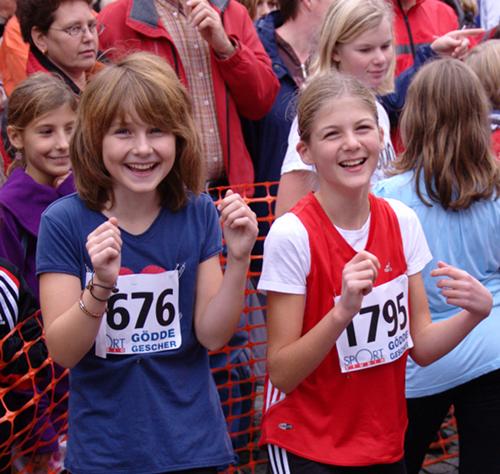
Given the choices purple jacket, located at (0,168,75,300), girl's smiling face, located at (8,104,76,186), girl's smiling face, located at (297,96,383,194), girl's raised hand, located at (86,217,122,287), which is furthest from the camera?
girl's smiling face, located at (8,104,76,186)

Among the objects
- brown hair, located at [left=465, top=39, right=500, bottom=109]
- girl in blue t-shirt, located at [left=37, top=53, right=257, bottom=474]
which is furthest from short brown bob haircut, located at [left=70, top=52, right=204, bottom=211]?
brown hair, located at [left=465, top=39, right=500, bottom=109]

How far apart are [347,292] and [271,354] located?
41 cm

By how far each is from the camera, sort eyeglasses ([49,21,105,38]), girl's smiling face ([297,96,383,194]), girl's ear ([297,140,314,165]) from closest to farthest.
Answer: girl's smiling face ([297,96,383,194]) < girl's ear ([297,140,314,165]) < eyeglasses ([49,21,105,38])

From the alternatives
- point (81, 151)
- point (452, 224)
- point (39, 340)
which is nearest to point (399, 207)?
point (452, 224)

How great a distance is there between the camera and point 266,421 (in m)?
2.94

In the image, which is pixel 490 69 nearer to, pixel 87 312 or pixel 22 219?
pixel 22 219

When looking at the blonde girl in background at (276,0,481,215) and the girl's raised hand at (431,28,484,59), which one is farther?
the girl's raised hand at (431,28,484,59)

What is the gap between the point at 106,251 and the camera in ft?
7.98

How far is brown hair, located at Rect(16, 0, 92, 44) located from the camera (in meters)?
4.49

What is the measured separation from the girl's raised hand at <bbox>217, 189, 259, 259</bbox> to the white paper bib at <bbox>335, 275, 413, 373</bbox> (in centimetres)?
35

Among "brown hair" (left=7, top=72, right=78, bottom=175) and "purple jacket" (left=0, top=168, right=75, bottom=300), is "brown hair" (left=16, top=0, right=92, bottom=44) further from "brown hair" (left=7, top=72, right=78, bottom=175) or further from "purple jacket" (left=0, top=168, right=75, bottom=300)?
"purple jacket" (left=0, top=168, right=75, bottom=300)

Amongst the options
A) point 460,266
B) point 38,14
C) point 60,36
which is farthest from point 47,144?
point 460,266

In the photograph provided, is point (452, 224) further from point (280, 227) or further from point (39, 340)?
point (39, 340)

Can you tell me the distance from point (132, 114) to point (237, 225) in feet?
1.56
